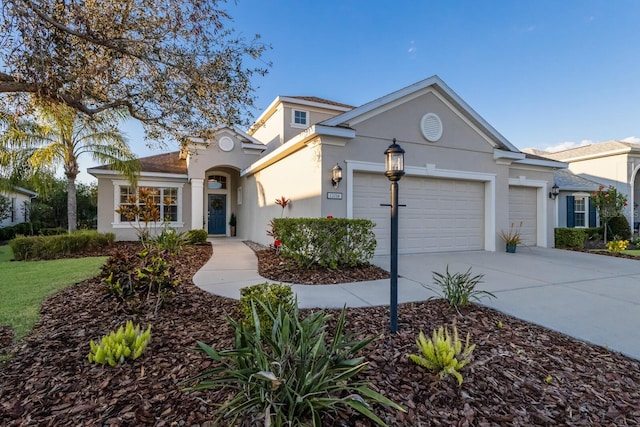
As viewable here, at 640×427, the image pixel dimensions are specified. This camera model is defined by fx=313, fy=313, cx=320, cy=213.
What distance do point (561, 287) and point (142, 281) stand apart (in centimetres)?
685

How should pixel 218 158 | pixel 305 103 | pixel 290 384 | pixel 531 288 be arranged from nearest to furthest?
pixel 290 384 → pixel 531 288 → pixel 218 158 → pixel 305 103

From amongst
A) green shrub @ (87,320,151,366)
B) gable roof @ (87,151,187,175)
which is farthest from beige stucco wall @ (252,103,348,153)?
green shrub @ (87,320,151,366)

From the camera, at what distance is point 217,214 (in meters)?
16.6

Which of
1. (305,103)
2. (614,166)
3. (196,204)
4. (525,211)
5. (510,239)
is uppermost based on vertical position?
(305,103)

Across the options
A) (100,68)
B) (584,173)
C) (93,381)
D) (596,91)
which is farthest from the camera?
(584,173)

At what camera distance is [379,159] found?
28.0 ft

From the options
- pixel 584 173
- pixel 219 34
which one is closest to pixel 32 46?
pixel 219 34

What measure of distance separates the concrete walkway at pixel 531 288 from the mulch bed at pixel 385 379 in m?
0.66

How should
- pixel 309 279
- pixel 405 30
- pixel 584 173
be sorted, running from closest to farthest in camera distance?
pixel 309 279
pixel 405 30
pixel 584 173

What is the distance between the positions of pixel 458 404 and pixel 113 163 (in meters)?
14.3

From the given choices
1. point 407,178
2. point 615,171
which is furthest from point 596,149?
point 407,178

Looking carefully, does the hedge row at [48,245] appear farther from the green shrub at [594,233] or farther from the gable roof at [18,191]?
the green shrub at [594,233]

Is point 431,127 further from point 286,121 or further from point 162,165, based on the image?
point 162,165

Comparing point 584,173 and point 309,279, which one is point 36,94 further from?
point 584,173
